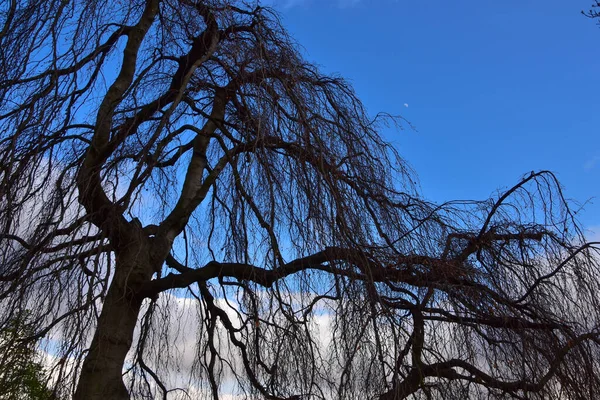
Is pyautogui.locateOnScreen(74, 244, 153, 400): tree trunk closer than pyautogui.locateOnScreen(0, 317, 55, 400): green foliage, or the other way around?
pyautogui.locateOnScreen(0, 317, 55, 400): green foliage

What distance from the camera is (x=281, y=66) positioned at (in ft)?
10.5

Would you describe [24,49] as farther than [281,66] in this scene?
No

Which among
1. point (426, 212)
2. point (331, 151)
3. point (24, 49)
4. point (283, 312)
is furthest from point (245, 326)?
point (24, 49)

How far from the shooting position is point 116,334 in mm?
3209

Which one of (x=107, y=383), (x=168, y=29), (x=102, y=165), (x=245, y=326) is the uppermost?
(x=168, y=29)

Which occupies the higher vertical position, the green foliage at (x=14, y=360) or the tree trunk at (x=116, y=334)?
the tree trunk at (x=116, y=334)

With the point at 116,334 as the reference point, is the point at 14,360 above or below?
below

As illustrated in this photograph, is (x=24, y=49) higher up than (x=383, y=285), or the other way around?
(x=24, y=49)

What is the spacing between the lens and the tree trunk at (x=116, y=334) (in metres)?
2.97

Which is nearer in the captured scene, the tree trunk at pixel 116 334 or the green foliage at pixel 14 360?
the green foliage at pixel 14 360

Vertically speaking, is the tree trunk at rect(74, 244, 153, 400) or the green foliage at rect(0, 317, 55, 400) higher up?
the tree trunk at rect(74, 244, 153, 400)

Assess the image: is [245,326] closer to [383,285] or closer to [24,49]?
[383,285]

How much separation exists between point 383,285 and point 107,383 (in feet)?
5.40

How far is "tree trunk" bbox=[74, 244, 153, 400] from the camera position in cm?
297
